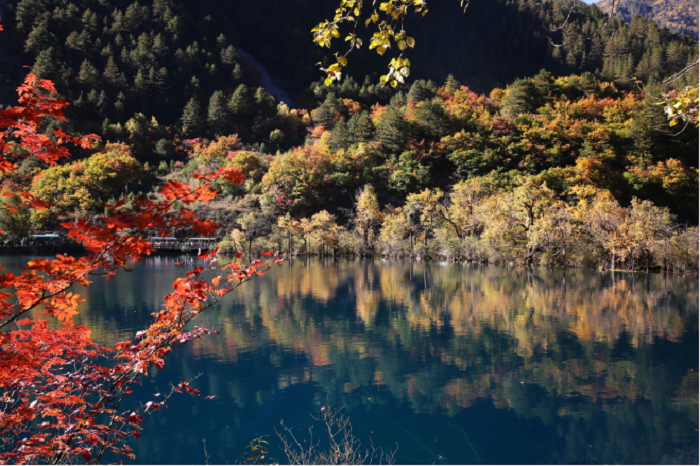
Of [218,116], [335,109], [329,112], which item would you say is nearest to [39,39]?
[218,116]

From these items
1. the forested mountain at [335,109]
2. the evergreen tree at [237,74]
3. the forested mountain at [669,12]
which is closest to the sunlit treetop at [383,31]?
the forested mountain at [335,109]

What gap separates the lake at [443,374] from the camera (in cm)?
753

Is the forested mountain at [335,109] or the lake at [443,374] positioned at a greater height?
the forested mountain at [335,109]

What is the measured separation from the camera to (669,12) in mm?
152625

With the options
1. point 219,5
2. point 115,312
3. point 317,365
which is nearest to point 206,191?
point 317,365

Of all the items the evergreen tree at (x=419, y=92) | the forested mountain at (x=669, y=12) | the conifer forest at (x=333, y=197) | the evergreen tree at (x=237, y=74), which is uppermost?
the forested mountain at (x=669, y=12)

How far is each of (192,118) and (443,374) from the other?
72.0 m

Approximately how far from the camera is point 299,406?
8.82 metres

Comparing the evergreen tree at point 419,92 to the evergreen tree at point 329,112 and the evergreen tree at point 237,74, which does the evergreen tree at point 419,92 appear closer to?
the evergreen tree at point 329,112

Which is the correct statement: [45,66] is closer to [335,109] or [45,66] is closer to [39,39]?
[39,39]

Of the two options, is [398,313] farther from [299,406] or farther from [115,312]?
[115,312]

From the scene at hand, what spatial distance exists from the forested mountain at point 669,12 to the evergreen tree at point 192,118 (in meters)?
127

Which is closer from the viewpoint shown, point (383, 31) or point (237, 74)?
point (383, 31)

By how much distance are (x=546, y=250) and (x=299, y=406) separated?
28868mm
